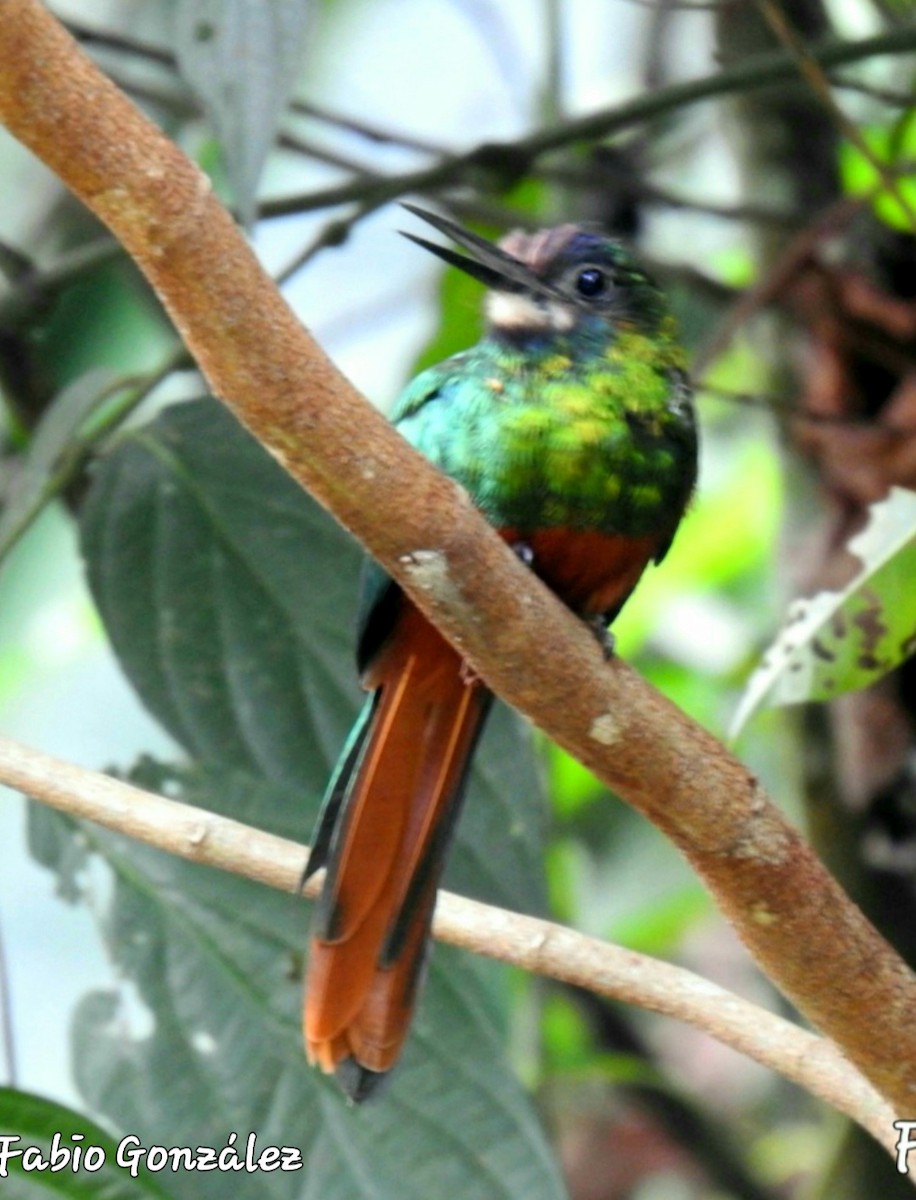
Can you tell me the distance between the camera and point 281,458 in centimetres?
90

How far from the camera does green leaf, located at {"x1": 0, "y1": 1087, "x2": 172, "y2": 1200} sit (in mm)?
1228

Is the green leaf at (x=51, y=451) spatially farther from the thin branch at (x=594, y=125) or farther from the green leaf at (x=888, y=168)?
the green leaf at (x=888, y=168)

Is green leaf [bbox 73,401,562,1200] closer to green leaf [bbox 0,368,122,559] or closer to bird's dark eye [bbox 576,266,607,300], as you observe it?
green leaf [bbox 0,368,122,559]

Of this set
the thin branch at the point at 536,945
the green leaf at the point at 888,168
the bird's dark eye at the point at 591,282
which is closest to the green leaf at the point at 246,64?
the bird's dark eye at the point at 591,282

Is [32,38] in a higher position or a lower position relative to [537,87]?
lower

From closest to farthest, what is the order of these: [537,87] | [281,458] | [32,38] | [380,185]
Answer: [32,38], [281,458], [380,185], [537,87]

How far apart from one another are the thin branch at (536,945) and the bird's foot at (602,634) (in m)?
0.20

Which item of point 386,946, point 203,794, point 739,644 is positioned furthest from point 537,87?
point 386,946

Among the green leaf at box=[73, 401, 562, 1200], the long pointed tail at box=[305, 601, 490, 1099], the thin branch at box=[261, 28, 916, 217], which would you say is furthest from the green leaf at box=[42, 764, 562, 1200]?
the thin branch at box=[261, 28, 916, 217]

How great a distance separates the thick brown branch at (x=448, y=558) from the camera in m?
0.81

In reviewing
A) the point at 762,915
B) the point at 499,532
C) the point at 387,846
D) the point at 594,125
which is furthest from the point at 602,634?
the point at 594,125

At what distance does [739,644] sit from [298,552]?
1224 millimetres

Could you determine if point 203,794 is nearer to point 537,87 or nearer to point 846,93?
point 537,87

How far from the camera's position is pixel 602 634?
4.62 feet
